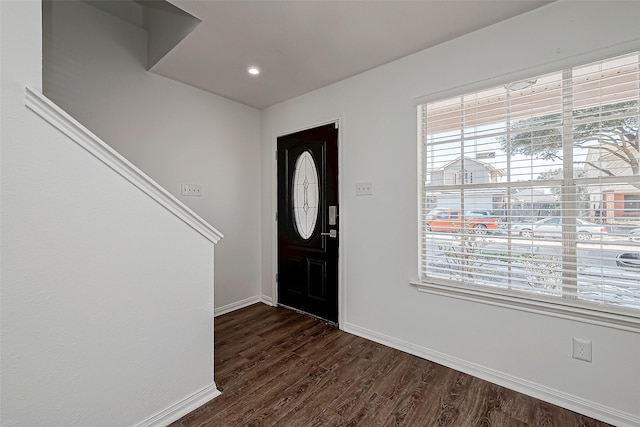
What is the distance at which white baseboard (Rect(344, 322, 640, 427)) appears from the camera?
1583 millimetres

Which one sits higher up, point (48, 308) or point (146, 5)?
point (146, 5)

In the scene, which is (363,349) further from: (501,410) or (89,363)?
(89,363)

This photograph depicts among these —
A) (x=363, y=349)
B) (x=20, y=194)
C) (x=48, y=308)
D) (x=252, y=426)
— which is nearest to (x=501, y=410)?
(x=363, y=349)

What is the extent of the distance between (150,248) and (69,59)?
6.30ft

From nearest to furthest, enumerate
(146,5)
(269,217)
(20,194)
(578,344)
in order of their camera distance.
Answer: (20,194)
(578,344)
(146,5)
(269,217)

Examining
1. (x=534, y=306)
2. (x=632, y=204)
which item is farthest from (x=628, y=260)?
(x=534, y=306)

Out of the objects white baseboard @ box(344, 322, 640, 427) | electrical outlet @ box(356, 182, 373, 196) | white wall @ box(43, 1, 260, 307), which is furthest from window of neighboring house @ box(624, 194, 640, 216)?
white wall @ box(43, 1, 260, 307)

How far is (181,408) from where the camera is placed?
65.1 inches

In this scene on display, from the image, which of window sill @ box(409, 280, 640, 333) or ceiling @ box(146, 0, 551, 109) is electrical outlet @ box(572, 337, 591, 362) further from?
ceiling @ box(146, 0, 551, 109)

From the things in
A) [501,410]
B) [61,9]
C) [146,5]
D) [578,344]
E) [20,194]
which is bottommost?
[501,410]

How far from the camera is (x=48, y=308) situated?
1.20m

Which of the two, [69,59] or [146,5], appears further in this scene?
[146,5]

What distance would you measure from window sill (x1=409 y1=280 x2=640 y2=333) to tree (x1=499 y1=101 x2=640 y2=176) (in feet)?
2.72

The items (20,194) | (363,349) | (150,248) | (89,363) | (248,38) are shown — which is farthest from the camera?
(363,349)
